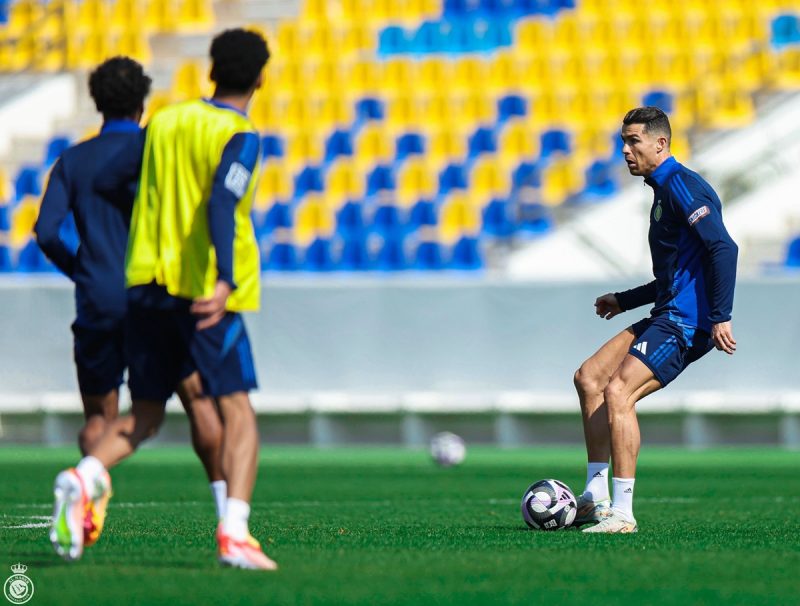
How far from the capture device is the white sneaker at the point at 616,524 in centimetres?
780

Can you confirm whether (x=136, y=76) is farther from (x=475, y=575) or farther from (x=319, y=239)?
(x=319, y=239)

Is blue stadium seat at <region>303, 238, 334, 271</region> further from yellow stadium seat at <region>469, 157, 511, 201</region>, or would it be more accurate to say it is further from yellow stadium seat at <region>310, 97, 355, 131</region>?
yellow stadium seat at <region>310, 97, 355, 131</region>

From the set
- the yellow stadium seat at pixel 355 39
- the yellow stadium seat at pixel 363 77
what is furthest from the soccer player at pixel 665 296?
the yellow stadium seat at pixel 355 39

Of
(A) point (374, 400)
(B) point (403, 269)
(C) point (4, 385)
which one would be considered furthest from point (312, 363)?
(C) point (4, 385)

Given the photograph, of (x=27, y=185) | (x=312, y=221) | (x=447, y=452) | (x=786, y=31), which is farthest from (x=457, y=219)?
(x=447, y=452)

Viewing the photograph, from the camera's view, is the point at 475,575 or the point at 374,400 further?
the point at 374,400

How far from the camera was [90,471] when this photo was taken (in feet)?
18.9

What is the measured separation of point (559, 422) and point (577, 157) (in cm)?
450

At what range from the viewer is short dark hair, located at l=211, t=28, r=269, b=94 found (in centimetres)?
586

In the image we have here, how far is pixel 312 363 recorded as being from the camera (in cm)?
1756

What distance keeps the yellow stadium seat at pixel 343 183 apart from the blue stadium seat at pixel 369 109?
0.90m

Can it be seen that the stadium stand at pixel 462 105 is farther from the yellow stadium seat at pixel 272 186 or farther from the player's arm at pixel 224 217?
the player's arm at pixel 224 217

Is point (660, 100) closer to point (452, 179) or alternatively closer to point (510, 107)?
point (510, 107)

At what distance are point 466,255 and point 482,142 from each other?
2422mm
